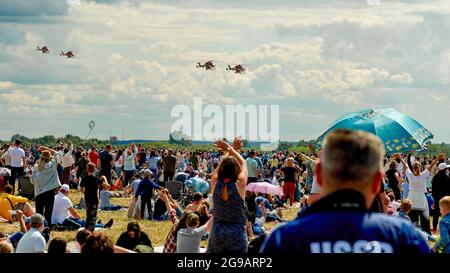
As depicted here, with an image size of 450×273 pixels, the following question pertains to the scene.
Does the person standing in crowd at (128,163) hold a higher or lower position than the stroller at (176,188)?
higher

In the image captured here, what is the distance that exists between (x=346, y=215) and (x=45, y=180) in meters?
11.7

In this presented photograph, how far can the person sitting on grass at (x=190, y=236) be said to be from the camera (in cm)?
1034

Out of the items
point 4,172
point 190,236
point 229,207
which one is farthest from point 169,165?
point 229,207

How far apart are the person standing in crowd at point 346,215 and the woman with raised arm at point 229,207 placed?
486 centimetres

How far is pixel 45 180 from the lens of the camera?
14203mm

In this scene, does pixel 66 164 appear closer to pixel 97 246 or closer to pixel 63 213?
pixel 63 213

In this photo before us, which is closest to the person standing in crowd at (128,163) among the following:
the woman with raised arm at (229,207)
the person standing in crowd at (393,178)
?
the person standing in crowd at (393,178)

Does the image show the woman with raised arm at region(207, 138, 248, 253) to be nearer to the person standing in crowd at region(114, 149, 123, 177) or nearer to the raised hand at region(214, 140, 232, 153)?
the raised hand at region(214, 140, 232, 153)

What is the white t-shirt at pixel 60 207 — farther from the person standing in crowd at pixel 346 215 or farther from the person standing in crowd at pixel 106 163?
the person standing in crowd at pixel 346 215

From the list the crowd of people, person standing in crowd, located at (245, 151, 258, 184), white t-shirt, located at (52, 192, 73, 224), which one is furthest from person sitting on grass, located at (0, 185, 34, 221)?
person standing in crowd, located at (245, 151, 258, 184)

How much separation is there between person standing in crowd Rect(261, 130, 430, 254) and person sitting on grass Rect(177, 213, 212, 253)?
726 cm

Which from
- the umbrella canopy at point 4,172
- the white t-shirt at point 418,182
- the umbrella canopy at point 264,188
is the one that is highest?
the white t-shirt at point 418,182

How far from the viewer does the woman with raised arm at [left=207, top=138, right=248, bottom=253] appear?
8.08 meters
